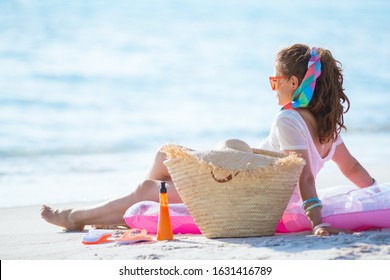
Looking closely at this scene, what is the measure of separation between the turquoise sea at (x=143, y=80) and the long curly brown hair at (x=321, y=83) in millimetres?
2870

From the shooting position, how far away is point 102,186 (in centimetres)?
786

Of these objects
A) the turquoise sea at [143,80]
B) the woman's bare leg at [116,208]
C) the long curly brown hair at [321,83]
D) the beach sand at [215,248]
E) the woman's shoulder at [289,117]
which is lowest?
the beach sand at [215,248]

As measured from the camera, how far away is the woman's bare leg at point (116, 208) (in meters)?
5.41

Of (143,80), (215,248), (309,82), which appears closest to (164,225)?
(215,248)

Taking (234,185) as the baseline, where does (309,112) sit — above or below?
above

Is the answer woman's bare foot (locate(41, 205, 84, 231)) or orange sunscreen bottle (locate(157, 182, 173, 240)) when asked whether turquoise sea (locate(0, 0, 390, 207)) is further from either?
orange sunscreen bottle (locate(157, 182, 173, 240))

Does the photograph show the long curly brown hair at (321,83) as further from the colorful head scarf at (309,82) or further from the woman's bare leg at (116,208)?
the woman's bare leg at (116,208)

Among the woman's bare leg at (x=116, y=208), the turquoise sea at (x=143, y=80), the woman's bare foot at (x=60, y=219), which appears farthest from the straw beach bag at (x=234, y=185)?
the turquoise sea at (x=143, y=80)

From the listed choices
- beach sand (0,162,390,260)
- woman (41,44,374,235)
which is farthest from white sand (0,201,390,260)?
woman (41,44,374,235)

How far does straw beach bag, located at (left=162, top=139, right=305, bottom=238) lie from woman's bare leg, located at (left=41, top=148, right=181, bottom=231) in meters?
0.76

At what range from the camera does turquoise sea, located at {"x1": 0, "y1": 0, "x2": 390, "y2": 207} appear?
9781 millimetres

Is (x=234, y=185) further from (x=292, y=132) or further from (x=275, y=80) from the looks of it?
(x=275, y=80)

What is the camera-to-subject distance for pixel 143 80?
16.9m

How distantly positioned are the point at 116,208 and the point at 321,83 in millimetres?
1640
